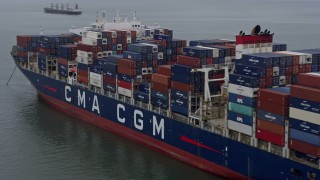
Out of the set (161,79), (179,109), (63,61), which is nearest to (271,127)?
(179,109)

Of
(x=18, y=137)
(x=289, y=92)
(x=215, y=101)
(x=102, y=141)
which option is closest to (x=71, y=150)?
(x=102, y=141)

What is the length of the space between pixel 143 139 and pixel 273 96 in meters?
13.6

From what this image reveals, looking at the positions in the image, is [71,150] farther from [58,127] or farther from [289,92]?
[289,92]

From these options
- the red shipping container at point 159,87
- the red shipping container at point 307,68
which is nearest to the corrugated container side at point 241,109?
the red shipping container at point 307,68

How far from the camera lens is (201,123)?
104 ft

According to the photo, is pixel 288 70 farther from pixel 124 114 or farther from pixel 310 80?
pixel 124 114

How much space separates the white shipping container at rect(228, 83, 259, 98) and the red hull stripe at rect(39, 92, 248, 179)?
481cm

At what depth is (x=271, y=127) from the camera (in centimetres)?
2644

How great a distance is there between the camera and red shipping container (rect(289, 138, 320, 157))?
79.5ft

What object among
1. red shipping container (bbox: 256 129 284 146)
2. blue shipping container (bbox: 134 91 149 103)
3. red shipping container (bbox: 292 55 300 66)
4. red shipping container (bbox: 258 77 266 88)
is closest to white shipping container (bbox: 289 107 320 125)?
red shipping container (bbox: 256 129 284 146)

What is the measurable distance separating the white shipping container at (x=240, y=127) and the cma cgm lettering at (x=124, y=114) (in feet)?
21.7

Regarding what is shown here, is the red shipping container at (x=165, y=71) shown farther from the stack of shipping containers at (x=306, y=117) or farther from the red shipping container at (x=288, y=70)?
the stack of shipping containers at (x=306, y=117)

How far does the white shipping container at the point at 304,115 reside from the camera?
78.7ft

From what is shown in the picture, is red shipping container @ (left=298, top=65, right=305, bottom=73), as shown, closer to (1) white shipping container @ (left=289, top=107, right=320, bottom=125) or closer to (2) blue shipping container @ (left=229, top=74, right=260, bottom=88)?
(2) blue shipping container @ (left=229, top=74, right=260, bottom=88)
